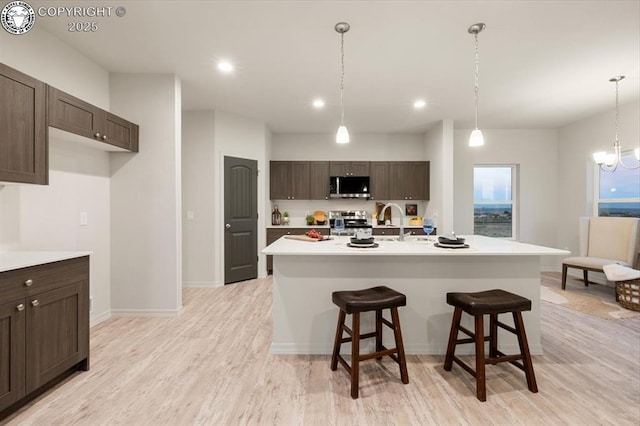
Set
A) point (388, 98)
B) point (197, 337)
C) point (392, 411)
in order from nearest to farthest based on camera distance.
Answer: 1. point (392, 411)
2. point (197, 337)
3. point (388, 98)

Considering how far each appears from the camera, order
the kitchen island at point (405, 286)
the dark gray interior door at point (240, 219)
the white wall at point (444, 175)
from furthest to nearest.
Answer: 1. the white wall at point (444, 175)
2. the dark gray interior door at point (240, 219)
3. the kitchen island at point (405, 286)

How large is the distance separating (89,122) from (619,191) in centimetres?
719

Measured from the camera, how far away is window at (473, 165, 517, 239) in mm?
6324

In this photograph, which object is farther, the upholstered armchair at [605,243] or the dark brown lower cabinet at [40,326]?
the upholstered armchair at [605,243]

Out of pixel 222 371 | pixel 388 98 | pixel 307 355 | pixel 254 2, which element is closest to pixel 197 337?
pixel 222 371

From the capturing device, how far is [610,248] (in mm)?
4645

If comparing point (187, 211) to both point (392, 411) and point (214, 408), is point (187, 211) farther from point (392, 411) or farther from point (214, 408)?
point (392, 411)

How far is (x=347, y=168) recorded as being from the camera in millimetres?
6125

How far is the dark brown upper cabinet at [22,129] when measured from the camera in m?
2.01

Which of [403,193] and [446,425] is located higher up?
[403,193]

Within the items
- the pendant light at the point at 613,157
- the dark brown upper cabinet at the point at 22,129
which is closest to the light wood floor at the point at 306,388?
the dark brown upper cabinet at the point at 22,129

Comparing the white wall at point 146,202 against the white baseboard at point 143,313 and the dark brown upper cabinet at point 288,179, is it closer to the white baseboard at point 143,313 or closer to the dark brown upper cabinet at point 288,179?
the white baseboard at point 143,313

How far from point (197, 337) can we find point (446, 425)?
88.6 inches

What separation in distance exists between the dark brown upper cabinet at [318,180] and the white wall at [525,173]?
8.26ft
